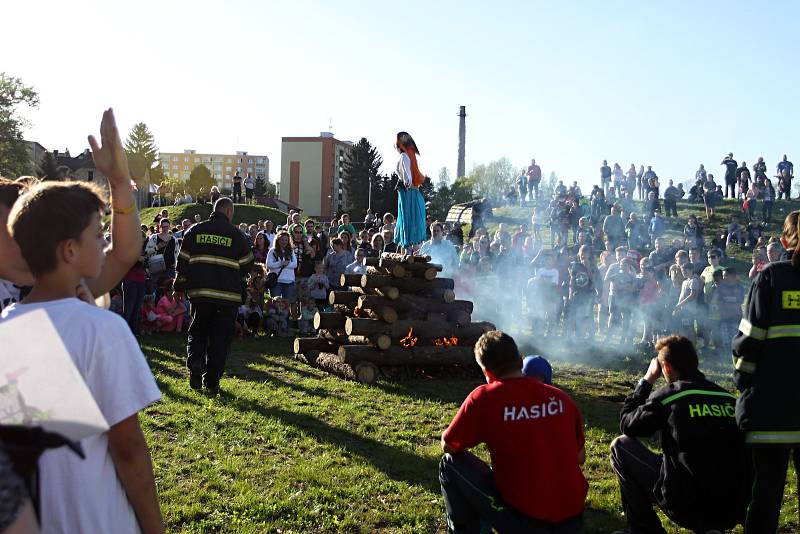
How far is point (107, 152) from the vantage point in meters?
2.59

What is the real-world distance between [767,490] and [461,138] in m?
78.4

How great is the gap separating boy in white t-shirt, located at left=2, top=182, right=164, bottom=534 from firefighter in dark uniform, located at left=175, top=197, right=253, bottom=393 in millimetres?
6110

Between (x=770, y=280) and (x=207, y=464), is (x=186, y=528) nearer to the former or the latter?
(x=207, y=464)

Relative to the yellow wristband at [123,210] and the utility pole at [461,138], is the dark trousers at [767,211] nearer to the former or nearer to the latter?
the yellow wristband at [123,210]

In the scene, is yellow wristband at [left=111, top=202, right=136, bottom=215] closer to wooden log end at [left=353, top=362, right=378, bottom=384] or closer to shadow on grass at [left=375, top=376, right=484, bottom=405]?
shadow on grass at [left=375, top=376, right=484, bottom=405]

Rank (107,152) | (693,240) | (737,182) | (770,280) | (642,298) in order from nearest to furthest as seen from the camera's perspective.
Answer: (107,152), (770,280), (642,298), (693,240), (737,182)

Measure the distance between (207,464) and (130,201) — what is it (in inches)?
138

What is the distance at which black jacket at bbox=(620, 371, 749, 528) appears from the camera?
387cm

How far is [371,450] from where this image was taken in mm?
6215

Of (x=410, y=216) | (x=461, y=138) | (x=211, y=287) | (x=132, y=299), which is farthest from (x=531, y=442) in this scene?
(x=461, y=138)

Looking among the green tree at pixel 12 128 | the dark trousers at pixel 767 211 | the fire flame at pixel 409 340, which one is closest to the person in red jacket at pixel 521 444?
the fire flame at pixel 409 340

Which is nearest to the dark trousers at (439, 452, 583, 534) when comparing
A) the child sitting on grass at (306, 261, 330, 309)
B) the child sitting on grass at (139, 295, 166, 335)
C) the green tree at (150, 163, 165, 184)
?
the child sitting on grass at (139, 295, 166, 335)

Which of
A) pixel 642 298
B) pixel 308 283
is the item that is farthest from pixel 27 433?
pixel 642 298

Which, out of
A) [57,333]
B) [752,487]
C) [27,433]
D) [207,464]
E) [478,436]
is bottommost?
[207,464]
